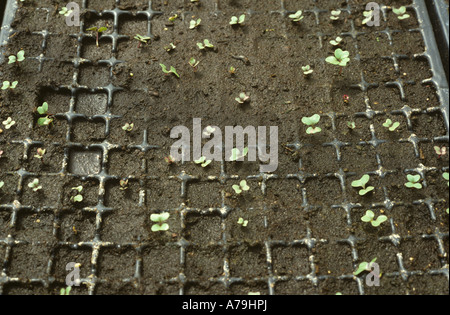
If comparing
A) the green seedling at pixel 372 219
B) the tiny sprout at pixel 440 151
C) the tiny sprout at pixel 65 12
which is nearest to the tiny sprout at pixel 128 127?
the tiny sprout at pixel 65 12

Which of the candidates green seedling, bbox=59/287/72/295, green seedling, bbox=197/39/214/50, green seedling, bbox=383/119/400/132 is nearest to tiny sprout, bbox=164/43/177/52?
green seedling, bbox=197/39/214/50

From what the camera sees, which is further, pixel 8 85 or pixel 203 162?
pixel 8 85

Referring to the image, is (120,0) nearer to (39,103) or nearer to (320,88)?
(39,103)

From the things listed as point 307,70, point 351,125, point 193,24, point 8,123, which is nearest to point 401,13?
point 307,70

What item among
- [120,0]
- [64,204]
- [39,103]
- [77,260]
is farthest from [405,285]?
[120,0]

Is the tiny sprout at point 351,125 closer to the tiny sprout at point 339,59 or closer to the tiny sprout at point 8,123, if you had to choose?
the tiny sprout at point 339,59

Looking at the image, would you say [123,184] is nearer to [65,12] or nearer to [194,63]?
[194,63]
